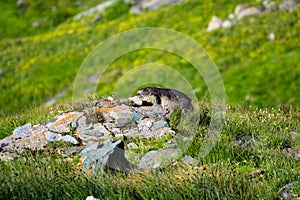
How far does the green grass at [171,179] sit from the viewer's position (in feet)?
22.9

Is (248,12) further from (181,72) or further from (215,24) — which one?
(181,72)

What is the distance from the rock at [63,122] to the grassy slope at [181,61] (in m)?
13.9

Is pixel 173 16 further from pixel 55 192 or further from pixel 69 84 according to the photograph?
pixel 55 192

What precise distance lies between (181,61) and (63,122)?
26005 millimetres

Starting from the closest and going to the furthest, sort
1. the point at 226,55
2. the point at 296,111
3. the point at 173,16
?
the point at 296,111
the point at 226,55
the point at 173,16

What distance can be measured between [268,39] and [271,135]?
26963 mm

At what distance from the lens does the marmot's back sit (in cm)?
1056

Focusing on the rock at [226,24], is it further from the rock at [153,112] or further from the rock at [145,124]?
the rock at [145,124]

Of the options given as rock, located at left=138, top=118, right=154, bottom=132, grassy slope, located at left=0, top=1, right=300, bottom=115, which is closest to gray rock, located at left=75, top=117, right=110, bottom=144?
rock, located at left=138, top=118, right=154, bottom=132

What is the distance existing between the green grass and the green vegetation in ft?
0.05

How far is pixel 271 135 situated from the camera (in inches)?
369

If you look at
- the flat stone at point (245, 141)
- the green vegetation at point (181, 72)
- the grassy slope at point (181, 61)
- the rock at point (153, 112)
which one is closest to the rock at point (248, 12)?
the green vegetation at point (181, 72)

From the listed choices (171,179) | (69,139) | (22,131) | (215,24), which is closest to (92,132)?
(69,139)

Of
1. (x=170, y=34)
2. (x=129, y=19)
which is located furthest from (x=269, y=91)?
(x=129, y=19)
